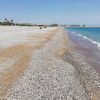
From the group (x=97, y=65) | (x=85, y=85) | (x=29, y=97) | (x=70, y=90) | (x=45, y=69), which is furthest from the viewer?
(x=97, y=65)

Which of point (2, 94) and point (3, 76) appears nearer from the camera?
point (2, 94)

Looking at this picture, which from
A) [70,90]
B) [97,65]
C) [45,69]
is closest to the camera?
[70,90]

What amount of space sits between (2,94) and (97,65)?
49.2 ft

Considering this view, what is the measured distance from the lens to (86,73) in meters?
22.0

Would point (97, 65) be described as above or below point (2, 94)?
below

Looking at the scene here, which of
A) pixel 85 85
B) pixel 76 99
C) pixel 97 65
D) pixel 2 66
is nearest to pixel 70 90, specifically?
pixel 76 99

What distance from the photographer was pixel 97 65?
27.2m

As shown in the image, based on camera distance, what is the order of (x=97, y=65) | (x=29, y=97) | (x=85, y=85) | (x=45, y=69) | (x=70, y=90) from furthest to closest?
1. (x=97, y=65)
2. (x=45, y=69)
3. (x=85, y=85)
4. (x=70, y=90)
5. (x=29, y=97)

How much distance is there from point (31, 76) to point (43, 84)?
2.42 m

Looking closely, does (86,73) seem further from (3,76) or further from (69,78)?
(3,76)

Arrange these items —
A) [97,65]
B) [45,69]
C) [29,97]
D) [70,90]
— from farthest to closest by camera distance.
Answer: [97,65] < [45,69] < [70,90] < [29,97]

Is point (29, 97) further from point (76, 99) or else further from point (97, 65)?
point (97, 65)

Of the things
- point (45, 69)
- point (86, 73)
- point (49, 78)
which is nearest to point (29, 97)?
point (49, 78)

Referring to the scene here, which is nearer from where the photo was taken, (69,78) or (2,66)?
(69,78)
